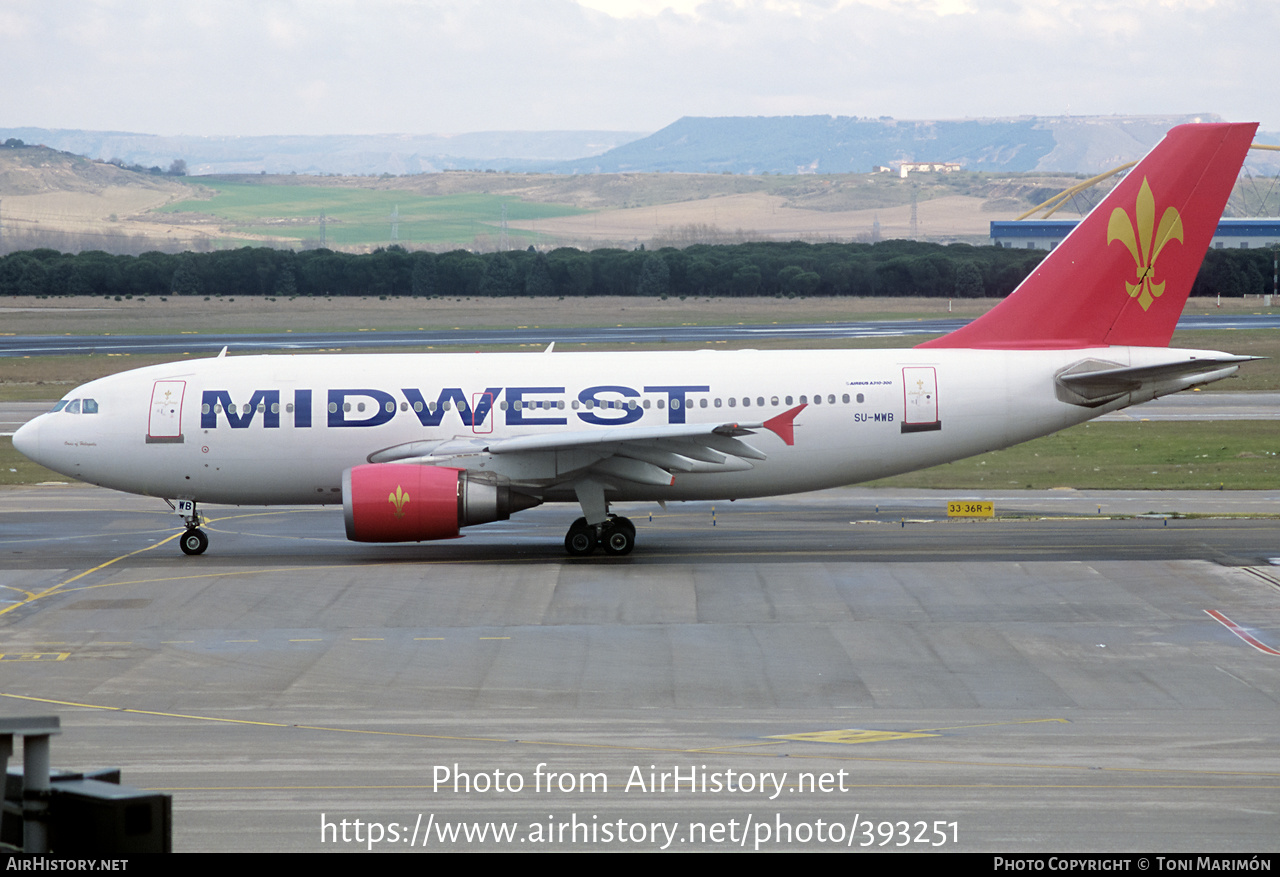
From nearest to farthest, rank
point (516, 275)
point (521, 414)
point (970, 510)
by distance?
1. point (521, 414)
2. point (970, 510)
3. point (516, 275)

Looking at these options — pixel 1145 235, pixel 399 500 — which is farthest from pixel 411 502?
pixel 1145 235

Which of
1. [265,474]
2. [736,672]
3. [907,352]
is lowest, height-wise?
[736,672]

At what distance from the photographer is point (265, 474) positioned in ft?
97.5

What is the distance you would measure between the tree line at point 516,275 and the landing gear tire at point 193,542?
266ft

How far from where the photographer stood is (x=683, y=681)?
1941 centimetres

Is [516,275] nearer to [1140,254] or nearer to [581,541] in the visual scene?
[581,541]

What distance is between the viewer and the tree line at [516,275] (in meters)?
109

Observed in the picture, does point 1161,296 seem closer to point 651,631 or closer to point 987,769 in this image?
point 651,631

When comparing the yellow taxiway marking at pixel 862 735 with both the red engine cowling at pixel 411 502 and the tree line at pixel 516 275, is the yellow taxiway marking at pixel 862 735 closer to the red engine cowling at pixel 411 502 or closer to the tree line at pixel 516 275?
the red engine cowling at pixel 411 502

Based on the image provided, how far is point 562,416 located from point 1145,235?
45.1 feet

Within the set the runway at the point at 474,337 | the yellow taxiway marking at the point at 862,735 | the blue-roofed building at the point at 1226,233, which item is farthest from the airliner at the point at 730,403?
the blue-roofed building at the point at 1226,233

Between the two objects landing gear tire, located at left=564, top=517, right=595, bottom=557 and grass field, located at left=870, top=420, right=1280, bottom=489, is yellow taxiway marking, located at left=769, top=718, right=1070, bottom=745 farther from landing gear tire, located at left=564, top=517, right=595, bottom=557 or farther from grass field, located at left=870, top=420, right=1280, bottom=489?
grass field, located at left=870, top=420, right=1280, bottom=489
